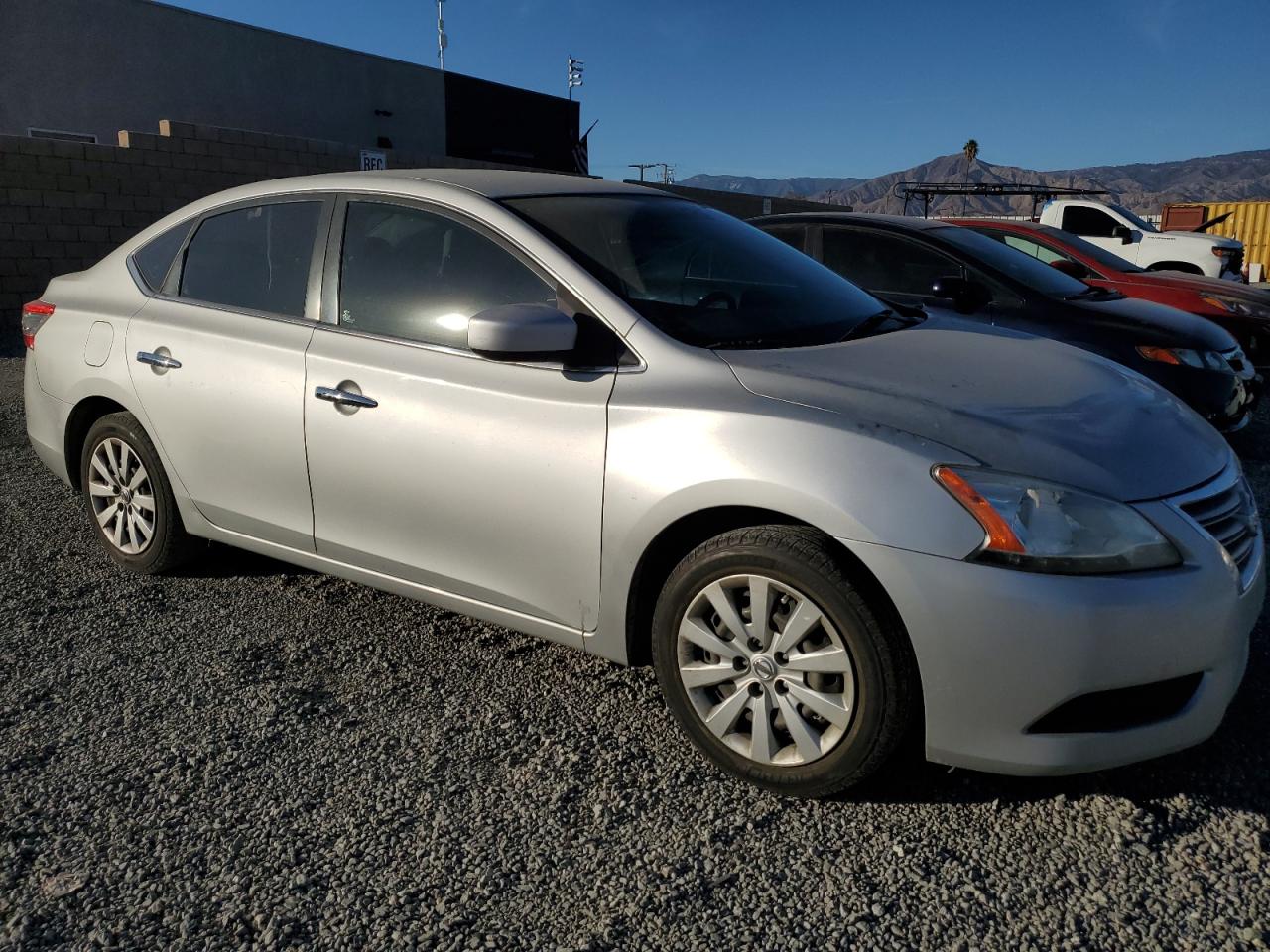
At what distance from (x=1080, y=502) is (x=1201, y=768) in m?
0.97

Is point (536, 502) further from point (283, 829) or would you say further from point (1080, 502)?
point (1080, 502)

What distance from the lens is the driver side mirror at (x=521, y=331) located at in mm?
2703

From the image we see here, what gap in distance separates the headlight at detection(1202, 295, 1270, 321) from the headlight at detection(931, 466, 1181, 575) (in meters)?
6.35

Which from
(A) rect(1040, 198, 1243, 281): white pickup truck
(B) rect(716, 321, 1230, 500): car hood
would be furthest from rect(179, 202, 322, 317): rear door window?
(A) rect(1040, 198, 1243, 281): white pickup truck

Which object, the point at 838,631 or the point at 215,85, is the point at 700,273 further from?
the point at 215,85

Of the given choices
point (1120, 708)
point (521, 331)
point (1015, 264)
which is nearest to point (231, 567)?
point (521, 331)

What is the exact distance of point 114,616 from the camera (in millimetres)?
3691

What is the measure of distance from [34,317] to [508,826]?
3385 millimetres

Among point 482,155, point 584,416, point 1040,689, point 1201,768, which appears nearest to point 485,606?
point 584,416

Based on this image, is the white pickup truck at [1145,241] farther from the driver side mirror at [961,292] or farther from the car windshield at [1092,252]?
the driver side mirror at [961,292]

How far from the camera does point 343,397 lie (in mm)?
3174

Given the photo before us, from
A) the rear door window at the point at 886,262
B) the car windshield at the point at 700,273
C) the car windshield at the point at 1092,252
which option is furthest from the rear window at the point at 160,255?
the car windshield at the point at 1092,252

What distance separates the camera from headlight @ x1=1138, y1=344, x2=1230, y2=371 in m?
5.63

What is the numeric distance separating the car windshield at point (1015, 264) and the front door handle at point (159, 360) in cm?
453
